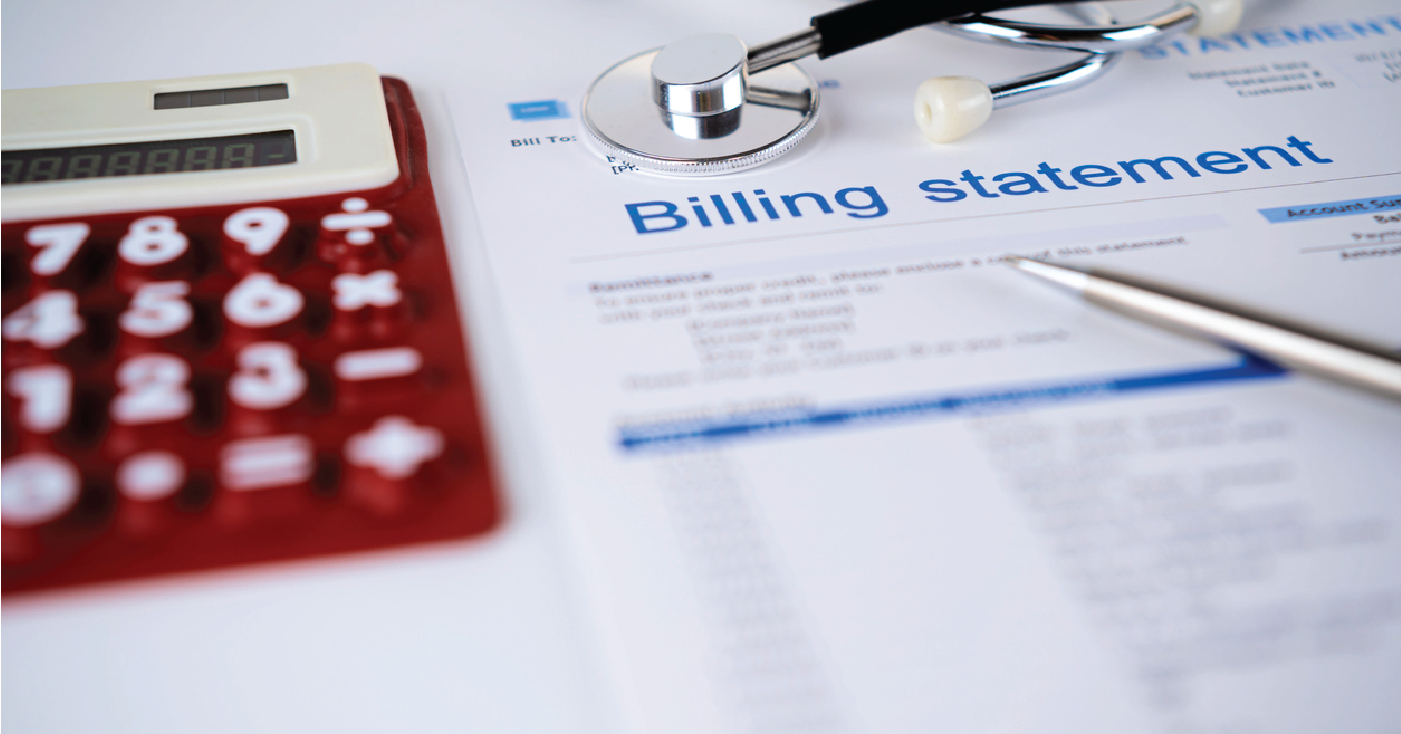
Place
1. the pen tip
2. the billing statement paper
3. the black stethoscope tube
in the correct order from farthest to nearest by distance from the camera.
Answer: the black stethoscope tube → the pen tip → the billing statement paper

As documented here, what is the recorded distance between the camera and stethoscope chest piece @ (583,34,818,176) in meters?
0.54

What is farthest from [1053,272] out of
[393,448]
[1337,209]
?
[393,448]

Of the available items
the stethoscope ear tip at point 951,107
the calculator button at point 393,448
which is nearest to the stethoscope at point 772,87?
the stethoscope ear tip at point 951,107

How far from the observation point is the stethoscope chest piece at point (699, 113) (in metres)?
0.54

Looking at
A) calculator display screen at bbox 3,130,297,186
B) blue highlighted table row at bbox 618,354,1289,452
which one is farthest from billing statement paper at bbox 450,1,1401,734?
calculator display screen at bbox 3,130,297,186

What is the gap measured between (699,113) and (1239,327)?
309 millimetres

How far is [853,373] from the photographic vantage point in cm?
43

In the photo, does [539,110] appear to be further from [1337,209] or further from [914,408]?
[1337,209]

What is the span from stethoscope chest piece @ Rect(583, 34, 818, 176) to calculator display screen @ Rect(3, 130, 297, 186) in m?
0.18

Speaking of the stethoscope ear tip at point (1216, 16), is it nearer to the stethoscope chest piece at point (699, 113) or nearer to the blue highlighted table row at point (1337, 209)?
the blue highlighted table row at point (1337, 209)

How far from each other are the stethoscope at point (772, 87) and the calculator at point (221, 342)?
0.43ft

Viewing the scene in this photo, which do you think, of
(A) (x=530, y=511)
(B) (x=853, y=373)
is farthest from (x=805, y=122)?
(A) (x=530, y=511)

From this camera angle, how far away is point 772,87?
0.59 metres

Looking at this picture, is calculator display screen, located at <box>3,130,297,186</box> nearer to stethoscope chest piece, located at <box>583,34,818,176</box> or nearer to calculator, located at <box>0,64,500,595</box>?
calculator, located at <box>0,64,500,595</box>
